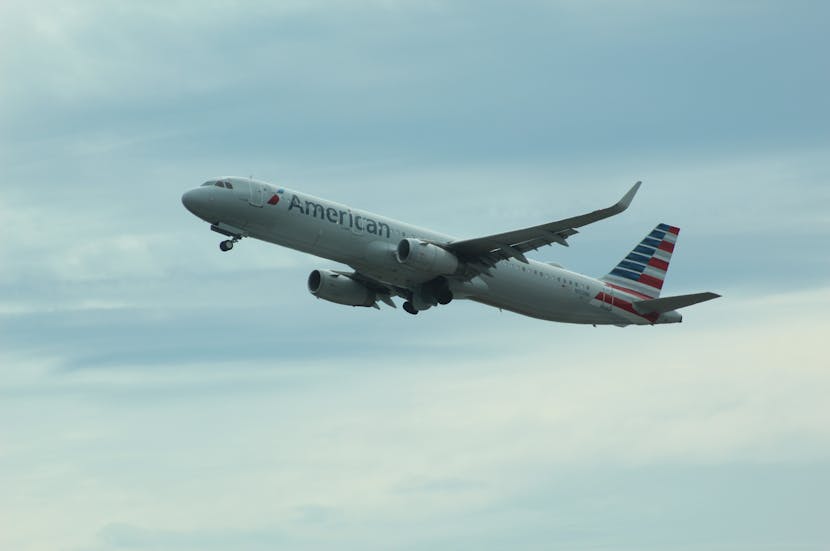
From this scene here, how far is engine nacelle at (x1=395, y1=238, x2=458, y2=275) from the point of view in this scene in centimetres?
6494

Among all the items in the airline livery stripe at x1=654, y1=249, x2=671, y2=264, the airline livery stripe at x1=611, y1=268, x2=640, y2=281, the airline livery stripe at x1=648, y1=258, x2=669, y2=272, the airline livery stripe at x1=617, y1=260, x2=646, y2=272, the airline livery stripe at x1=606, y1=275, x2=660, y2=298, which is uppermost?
the airline livery stripe at x1=654, y1=249, x2=671, y2=264

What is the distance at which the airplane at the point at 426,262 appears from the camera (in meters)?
63.4

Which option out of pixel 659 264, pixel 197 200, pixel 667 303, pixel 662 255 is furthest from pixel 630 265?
pixel 197 200

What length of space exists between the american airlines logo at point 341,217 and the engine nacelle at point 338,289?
716 centimetres

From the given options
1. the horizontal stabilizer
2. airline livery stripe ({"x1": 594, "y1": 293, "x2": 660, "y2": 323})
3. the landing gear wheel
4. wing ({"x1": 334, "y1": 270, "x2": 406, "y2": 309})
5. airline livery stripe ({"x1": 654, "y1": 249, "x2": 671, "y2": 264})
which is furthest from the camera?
airline livery stripe ({"x1": 654, "y1": 249, "x2": 671, "y2": 264})

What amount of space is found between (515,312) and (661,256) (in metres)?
11.6

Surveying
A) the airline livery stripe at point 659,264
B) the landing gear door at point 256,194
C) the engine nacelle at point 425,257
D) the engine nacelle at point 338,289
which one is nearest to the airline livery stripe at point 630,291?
the airline livery stripe at point 659,264

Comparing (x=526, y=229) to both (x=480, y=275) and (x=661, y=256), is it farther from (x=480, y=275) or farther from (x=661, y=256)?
(x=661, y=256)

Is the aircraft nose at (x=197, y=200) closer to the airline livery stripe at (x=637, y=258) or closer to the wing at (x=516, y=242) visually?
the wing at (x=516, y=242)

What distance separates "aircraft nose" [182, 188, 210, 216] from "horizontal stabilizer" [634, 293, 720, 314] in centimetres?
2373

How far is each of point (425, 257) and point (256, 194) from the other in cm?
828

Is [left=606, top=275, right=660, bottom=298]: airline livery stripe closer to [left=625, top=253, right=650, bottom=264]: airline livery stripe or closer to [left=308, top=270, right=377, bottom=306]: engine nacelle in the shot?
[left=625, top=253, right=650, bottom=264]: airline livery stripe

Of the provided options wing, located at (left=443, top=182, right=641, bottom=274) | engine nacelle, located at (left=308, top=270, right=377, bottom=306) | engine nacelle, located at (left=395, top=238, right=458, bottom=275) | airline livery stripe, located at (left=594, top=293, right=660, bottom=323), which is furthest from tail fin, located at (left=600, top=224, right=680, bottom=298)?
engine nacelle, located at (left=308, top=270, right=377, bottom=306)

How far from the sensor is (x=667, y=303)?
7188 centimetres
